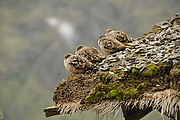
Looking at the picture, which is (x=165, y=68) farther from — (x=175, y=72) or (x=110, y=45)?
(x=110, y=45)

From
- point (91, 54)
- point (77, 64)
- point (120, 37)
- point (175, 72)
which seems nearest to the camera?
point (175, 72)

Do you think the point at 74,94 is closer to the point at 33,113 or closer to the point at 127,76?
the point at 127,76

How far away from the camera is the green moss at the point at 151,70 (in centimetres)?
265

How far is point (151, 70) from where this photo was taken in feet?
8.79

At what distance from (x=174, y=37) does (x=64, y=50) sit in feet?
12.5

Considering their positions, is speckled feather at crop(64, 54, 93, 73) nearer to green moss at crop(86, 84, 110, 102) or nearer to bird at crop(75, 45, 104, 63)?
bird at crop(75, 45, 104, 63)

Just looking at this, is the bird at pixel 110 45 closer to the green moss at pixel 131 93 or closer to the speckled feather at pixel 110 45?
the speckled feather at pixel 110 45

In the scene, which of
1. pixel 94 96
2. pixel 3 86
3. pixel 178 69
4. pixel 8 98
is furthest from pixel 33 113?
pixel 178 69

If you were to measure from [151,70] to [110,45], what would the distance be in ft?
3.34

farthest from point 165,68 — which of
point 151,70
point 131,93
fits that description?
point 131,93

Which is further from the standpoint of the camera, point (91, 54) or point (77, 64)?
point (91, 54)

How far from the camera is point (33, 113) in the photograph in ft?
19.1

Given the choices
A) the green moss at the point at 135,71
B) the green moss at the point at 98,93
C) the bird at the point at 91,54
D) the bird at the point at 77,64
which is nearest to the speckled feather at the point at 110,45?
the bird at the point at 91,54

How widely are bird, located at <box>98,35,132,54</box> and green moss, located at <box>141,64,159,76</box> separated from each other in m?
0.89
